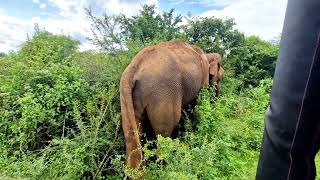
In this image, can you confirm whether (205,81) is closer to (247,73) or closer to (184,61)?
(184,61)

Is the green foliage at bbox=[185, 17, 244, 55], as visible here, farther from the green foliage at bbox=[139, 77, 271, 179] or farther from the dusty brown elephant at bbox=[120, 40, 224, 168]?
the dusty brown elephant at bbox=[120, 40, 224, 168]

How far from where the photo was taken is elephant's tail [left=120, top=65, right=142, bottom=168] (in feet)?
14.0

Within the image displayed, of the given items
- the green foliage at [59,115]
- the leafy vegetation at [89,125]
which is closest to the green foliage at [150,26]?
the leafy vegetation at [89,125]

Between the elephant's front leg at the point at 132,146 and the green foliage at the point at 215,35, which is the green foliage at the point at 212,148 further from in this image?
the green foliage at the point at 215,35

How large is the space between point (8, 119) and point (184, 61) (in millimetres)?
2548

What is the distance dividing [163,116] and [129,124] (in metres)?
0.46

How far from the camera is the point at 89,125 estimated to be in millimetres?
5102

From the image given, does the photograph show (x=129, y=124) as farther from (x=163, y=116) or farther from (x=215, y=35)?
(x=215, y=35)

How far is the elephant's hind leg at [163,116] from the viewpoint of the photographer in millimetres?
4688

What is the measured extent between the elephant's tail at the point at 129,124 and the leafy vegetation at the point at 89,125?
12 cm

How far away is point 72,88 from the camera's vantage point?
5.68 meters

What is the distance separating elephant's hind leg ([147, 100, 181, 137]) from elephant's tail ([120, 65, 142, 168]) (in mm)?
266

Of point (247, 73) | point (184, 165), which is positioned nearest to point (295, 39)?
point (184, 165)

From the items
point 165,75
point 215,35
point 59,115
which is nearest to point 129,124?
point 165,75
